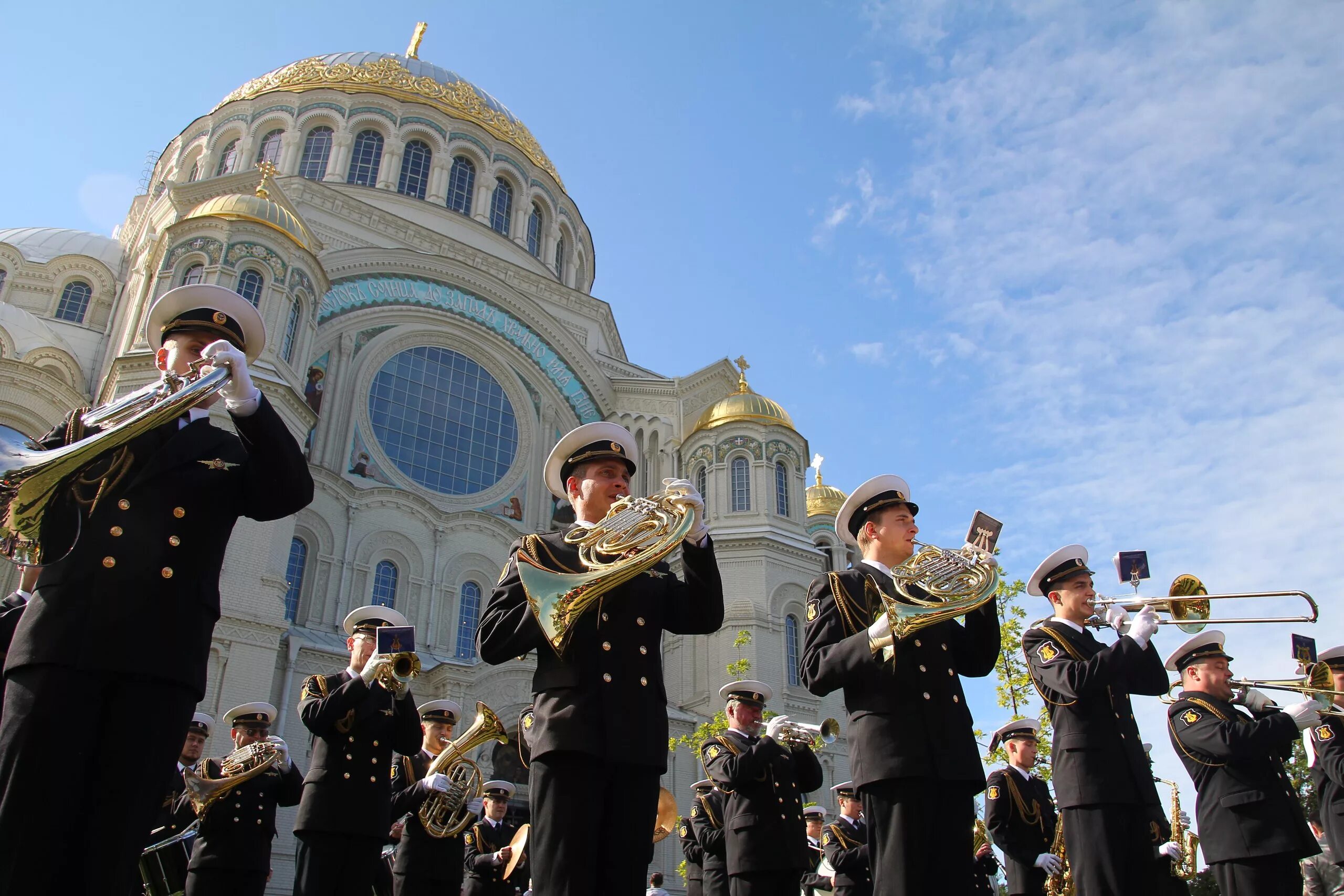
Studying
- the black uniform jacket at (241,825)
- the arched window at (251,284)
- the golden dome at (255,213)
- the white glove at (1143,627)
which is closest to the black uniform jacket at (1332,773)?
the white glove at (1143,627)

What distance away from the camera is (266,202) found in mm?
23641

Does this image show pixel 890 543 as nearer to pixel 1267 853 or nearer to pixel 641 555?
pixel 641 555

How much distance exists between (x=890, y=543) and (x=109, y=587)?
3.60 m

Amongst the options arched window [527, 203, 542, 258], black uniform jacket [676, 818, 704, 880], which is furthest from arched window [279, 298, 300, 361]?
black uniform jacket [676, 818, 704, 880]

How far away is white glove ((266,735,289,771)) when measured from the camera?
284 inches

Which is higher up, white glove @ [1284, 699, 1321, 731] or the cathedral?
the cathedral

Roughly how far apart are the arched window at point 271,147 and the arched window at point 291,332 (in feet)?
39.3

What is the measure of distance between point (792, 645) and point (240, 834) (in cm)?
2011

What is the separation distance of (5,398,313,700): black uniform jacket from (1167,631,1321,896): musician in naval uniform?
215 inches

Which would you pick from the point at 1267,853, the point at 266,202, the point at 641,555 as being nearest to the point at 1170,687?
the point at 1267,853

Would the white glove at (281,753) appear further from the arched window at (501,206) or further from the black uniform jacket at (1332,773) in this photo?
the arched window at (501,206)

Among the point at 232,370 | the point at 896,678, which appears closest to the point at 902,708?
the point at 896,678

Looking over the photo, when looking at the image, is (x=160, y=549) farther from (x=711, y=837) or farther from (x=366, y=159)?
(x=366, y=159)

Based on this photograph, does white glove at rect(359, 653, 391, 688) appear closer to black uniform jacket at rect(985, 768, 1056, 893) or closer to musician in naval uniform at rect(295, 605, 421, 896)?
musician in naval uniform at rect(295, 605, 421, 896)
